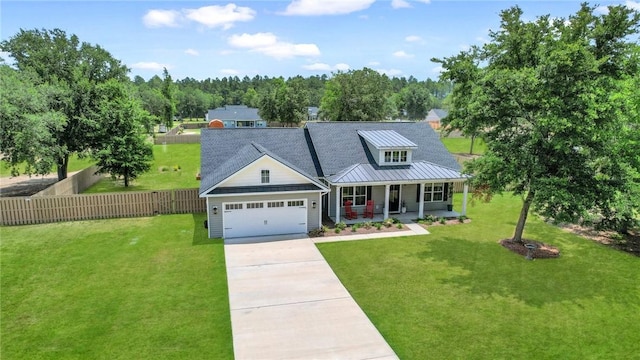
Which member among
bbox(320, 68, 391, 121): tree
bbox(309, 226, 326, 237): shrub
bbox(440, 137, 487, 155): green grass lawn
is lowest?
bbox(309, 226, 326, 237): shrub

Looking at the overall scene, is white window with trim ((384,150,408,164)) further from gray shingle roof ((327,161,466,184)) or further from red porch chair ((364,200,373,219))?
red porch chair ((364,200,373,219))

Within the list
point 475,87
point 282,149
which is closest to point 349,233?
point 282,149

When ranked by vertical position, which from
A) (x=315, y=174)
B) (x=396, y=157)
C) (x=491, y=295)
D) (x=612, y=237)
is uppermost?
(x=396, y=157)

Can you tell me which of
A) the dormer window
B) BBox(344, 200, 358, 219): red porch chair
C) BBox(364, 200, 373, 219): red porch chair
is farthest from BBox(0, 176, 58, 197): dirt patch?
the dormer window

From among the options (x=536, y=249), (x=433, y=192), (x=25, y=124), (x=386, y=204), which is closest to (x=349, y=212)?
(x=386, y=204)

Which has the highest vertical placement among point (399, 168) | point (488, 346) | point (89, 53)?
point (89, 53)

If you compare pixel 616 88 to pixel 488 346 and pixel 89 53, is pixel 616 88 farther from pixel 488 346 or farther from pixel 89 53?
pixel 89 53

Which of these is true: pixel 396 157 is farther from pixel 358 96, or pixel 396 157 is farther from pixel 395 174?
pixel 358 96
